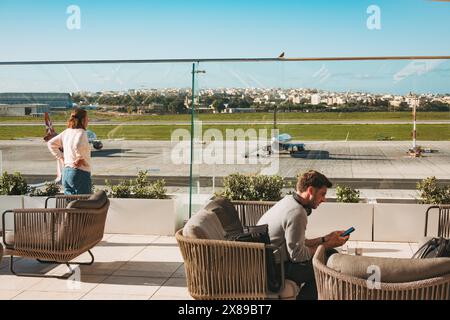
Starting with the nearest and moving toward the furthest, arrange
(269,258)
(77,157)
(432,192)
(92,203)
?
(269,258) → (92,203) → (77,157) → (432,192)

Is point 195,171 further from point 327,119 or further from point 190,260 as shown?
point 190,260

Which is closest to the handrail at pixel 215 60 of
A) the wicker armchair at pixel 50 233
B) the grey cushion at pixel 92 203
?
the grey cushion at pixel 92 203

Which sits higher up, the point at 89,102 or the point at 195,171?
the point at 89,102

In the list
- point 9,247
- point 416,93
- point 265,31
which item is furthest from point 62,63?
point 265,31

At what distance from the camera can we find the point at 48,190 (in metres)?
7.12

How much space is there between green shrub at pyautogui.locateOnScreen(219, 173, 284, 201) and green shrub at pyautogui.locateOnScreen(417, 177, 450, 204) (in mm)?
1475

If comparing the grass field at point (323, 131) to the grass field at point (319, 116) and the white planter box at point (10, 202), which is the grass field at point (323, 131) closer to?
the grass field at point (319, 116)

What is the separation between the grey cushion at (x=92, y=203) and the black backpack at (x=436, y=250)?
2.80 m

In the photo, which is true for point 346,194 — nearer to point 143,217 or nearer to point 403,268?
point 143,217

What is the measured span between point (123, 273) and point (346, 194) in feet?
8.57

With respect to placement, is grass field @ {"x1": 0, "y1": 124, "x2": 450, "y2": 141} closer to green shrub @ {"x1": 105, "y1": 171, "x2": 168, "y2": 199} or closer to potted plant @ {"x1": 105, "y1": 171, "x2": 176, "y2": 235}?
green shrub @ {"x1": 105, "y1": 171, "x2": 168, "y2": 199}

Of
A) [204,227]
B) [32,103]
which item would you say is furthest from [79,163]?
[204,227]
